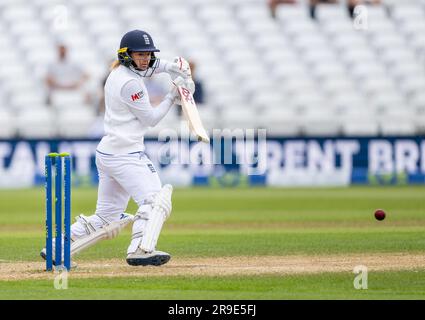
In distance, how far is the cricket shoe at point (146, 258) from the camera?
866cm

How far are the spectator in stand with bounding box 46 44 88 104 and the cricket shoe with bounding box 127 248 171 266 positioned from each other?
1153 centimetres

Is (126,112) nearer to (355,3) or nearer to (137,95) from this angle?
(137,95)

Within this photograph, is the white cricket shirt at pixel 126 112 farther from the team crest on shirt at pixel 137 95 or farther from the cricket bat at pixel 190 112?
the cricket bat at pixel 190 112

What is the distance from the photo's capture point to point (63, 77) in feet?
65.7

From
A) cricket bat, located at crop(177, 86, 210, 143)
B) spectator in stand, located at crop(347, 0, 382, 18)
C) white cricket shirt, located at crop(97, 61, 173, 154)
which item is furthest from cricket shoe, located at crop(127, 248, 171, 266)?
spectator in stand, located at crop(347, 0, 382, 18)

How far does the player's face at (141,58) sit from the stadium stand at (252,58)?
10.2 meters

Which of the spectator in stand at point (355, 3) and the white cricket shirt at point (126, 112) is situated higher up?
the spectator in stand at point (355, 3)

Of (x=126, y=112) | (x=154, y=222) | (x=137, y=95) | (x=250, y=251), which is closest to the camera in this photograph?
(x=154, y=222)

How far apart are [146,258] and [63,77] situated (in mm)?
11736

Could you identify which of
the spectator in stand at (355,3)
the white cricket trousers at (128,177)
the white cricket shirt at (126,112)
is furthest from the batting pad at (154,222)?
the spectator in stand at (355,3)

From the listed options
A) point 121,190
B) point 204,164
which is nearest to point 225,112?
point 204,164

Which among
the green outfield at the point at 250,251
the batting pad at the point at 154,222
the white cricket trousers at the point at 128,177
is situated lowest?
the green outfield at the point at 250,251

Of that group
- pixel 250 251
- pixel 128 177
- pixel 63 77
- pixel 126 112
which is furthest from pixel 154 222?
pixel 63 77

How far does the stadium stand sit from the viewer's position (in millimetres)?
19953
